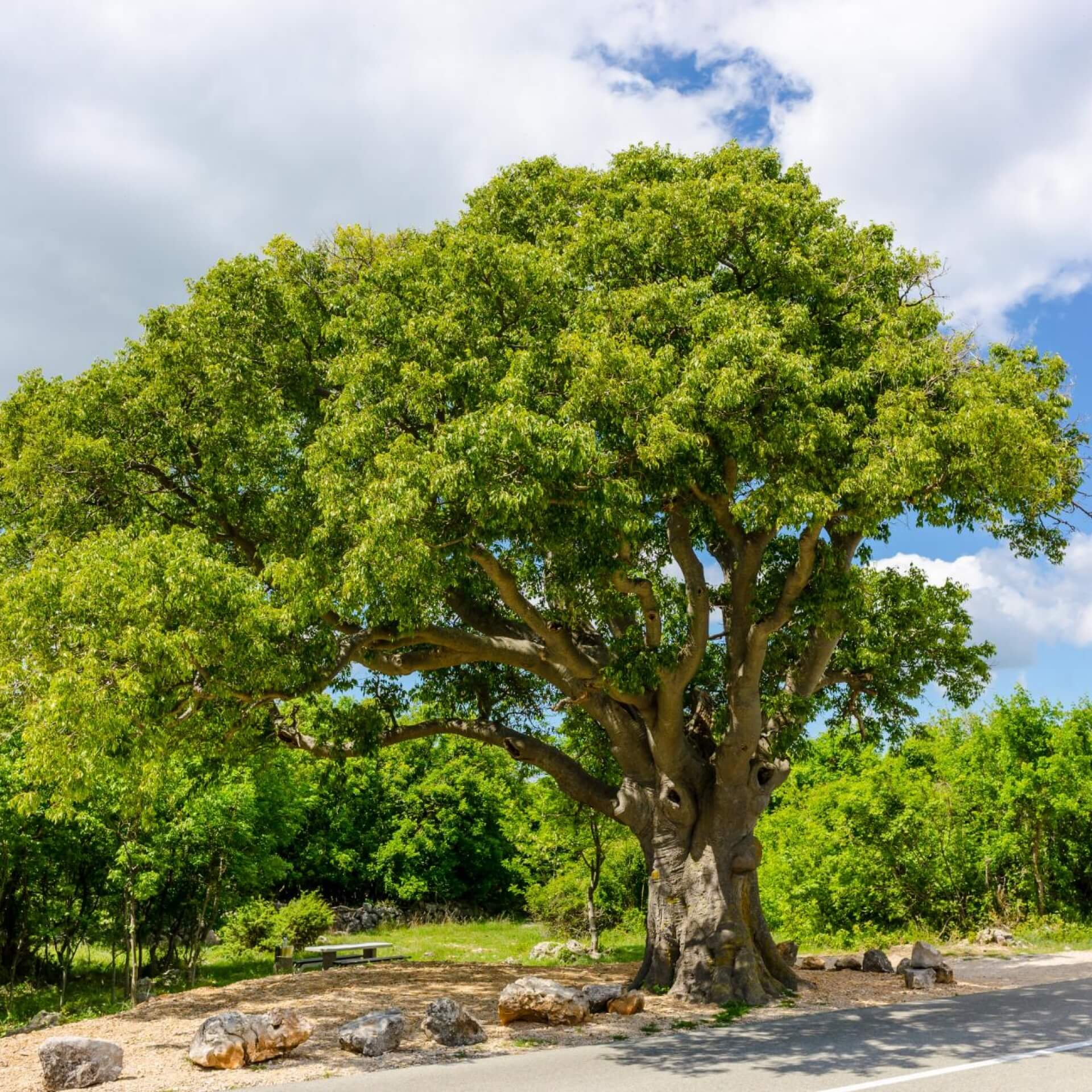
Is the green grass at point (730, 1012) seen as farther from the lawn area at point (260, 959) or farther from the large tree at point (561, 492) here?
the lawn area at point (260, 959)

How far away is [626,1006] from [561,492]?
6.01 m

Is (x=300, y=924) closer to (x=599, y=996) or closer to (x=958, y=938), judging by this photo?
(x=599, y=996)

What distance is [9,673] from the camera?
930 cm

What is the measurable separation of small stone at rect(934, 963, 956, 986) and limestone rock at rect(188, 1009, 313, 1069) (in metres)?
9.37

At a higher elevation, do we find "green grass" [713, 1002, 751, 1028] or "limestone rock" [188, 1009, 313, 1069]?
"limestone rock" [188, 1009, 313, 1069]

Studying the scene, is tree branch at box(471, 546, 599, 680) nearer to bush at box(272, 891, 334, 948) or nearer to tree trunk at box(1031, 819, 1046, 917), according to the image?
bush at box(272, 891, 334, 948)

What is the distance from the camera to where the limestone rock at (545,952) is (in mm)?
19562

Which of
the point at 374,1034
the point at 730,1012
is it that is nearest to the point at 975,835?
the point at 730,1012

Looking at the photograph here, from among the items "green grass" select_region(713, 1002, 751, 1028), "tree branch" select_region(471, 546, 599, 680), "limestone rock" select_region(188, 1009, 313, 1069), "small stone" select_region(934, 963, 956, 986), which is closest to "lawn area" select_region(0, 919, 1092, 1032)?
"small stone" select_region(934, 963, 956, 986)

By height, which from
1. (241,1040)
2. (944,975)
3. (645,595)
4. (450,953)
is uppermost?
(645,595)

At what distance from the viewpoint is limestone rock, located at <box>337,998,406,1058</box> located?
8.90 meters

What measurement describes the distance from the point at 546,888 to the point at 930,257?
60.1 ft

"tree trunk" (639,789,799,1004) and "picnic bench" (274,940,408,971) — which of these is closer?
"tree trunk" (639,789,799,1004)

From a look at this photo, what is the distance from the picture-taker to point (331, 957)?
18.3 metres
